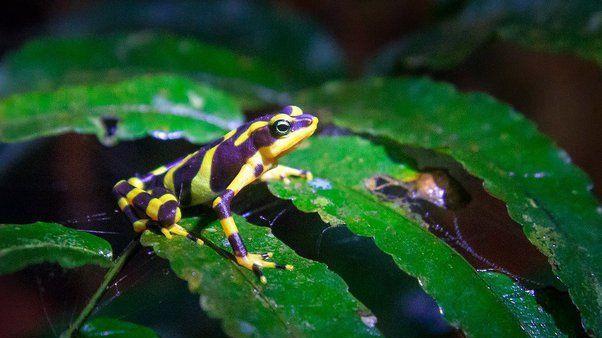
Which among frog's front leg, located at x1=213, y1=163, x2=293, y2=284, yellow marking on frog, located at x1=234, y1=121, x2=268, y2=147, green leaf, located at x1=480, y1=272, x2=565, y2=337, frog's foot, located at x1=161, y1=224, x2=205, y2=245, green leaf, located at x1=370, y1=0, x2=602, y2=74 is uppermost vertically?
green leaf, located at x1=370, y1=0, x2=602, y2=74

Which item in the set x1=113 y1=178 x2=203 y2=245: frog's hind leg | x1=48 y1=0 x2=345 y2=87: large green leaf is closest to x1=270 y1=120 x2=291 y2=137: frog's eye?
x1=113 y1=178 x2=203 y2=245: frog's hind leg

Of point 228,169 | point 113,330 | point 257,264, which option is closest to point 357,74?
point 228,169

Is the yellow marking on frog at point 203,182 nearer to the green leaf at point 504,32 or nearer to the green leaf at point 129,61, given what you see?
the green leaf at point 129,61

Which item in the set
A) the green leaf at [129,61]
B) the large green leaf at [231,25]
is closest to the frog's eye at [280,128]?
the green leaf at [129,61]

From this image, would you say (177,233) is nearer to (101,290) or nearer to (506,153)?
(101,290)

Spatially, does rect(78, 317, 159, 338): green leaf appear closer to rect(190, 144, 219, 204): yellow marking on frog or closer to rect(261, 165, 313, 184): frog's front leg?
rect(190, 144, 219, 204): yellow marking on frog

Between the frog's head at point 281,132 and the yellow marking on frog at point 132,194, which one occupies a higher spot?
the frog's head at point 281,132

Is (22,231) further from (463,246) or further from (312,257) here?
(463,246)
